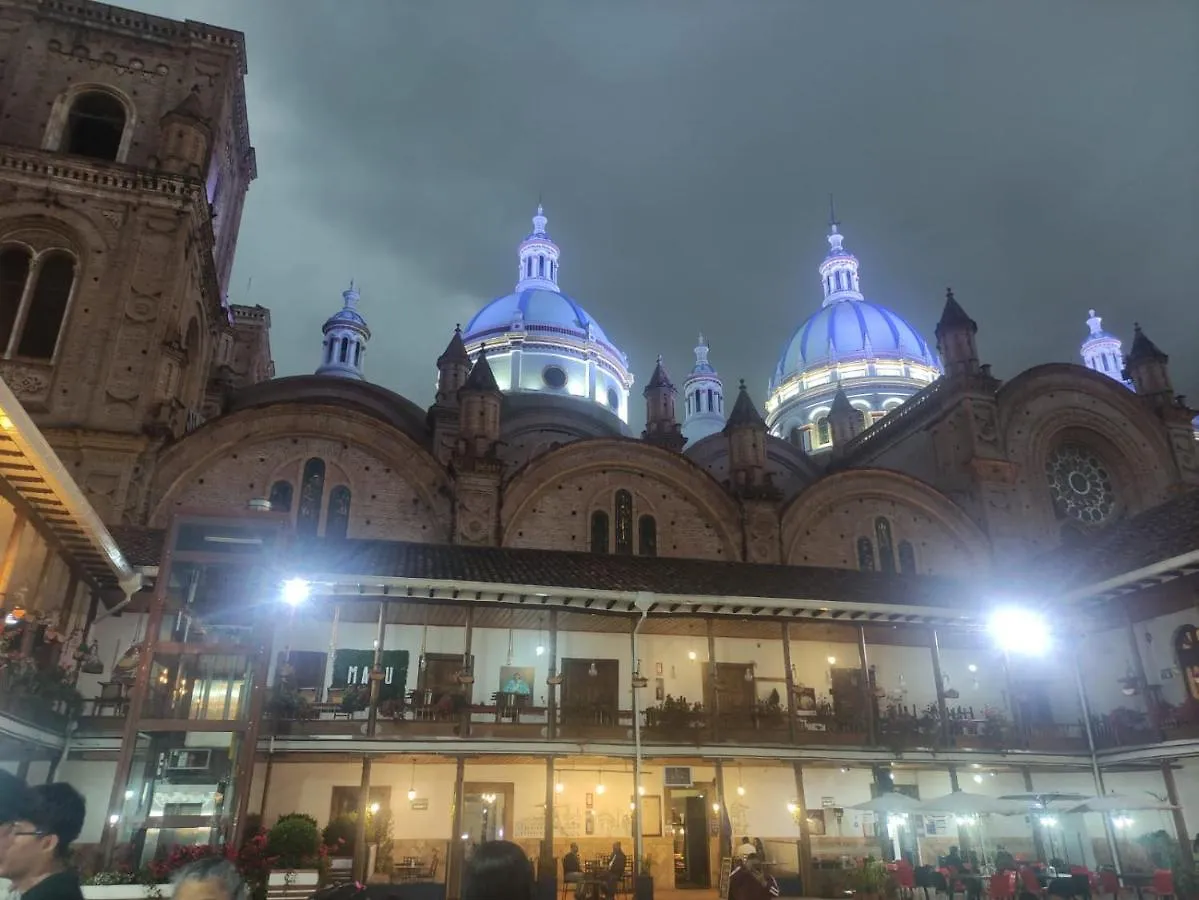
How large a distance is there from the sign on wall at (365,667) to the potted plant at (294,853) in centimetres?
760

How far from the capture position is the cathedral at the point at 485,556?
20.6m

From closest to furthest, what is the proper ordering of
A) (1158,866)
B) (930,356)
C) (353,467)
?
(1158,866) < (353,467) < (930,356)

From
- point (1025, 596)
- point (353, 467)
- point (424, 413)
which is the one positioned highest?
point (424, 413)

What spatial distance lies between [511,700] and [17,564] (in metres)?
12.1

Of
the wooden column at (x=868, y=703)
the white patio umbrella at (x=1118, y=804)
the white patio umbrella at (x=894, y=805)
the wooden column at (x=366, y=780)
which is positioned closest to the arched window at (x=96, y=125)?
the wooden column at (x=366, y=780)

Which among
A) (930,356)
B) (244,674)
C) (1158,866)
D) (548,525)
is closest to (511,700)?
(244,674)

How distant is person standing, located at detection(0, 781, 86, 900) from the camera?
16.5 feet

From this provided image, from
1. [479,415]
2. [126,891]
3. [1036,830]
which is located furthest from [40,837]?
[479,415]

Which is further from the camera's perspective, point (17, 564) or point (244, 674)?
point (244, 674)

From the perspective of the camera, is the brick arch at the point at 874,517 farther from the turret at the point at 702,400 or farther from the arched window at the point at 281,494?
the turret at the point at 702,400

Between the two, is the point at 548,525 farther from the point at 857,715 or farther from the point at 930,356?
the point at 930,356

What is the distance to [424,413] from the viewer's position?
40750mm

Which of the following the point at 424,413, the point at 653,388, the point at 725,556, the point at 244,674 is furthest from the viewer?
the point at 653,388

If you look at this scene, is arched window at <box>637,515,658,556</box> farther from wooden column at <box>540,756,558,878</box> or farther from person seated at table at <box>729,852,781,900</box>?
person seated at table at <box>729,852,781,900</box>
